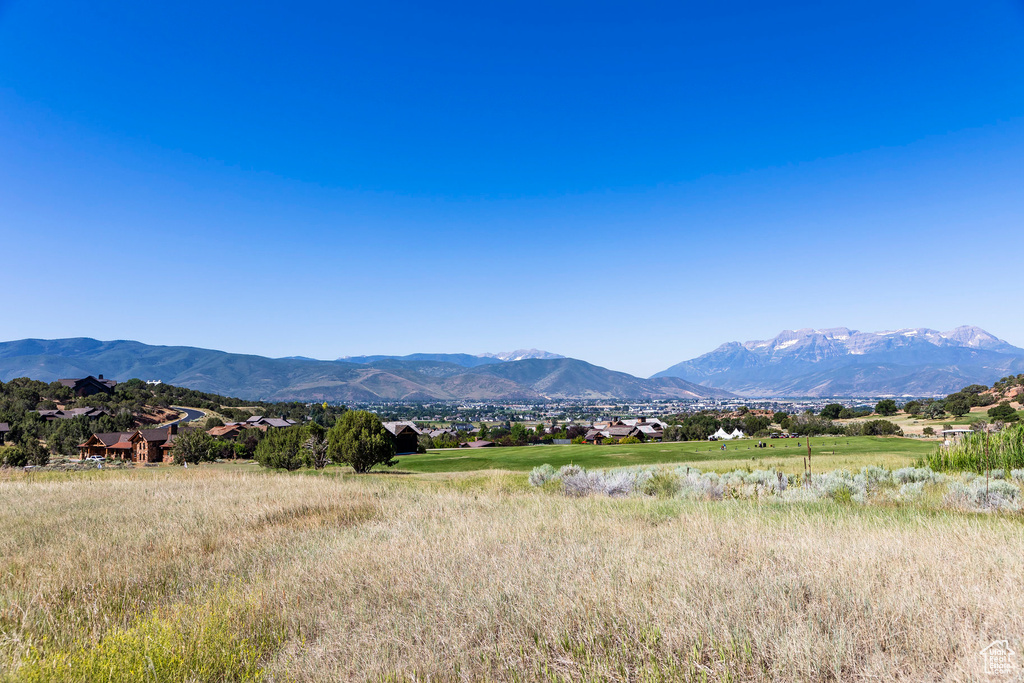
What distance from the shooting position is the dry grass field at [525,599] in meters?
3.92

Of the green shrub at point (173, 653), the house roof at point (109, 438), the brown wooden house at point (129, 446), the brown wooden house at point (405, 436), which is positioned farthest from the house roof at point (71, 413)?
the green shrub at point (173, 653)

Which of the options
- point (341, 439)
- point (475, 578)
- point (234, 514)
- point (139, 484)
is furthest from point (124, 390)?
point (475, 578)

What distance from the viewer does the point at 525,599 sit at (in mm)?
5008

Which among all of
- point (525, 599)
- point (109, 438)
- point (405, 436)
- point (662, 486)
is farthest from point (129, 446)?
point (525, 599)

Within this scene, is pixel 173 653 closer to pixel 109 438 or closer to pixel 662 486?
pixel 662 486

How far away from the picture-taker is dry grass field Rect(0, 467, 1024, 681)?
392cm

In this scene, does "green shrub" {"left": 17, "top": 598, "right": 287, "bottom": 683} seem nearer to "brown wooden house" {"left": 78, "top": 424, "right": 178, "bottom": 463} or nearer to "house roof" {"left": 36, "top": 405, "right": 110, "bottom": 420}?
"brown wooden house" {"left": 78, "top": 424, "right": 178, "bottom": 463}

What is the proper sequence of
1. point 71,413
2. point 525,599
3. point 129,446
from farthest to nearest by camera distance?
point 71,413 < point 129,446 < point 525,599

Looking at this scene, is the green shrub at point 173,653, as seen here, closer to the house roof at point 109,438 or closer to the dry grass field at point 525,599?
the dry grass field at point 525,599

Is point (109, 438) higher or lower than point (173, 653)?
lower

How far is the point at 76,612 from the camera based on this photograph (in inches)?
216

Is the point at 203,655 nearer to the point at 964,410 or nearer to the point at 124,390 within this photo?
the point at 964,410

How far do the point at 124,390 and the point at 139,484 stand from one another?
12771 centimetres

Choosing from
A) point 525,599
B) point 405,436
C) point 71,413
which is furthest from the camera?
point 71,413
